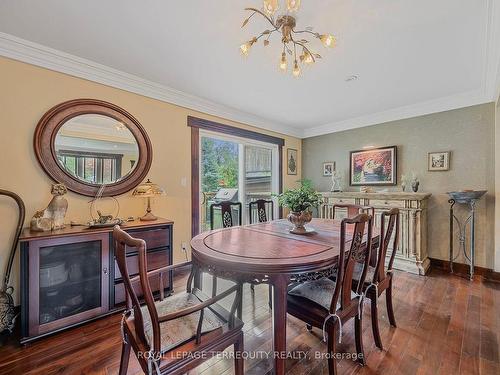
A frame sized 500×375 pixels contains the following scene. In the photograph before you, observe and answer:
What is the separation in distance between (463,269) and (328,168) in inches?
99.2

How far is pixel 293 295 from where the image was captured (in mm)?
1597

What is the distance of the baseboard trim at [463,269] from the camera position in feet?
9.79

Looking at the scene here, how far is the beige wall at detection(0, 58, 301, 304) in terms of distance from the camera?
6.70 ft

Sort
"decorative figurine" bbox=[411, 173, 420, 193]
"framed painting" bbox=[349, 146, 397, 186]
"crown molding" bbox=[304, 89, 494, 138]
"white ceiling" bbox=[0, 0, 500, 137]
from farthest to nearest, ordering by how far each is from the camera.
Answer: "framed painting" bbox=[349, 146, 397, 186]
"decorative figurine" bbox=[411, 173, 420, 193]
"crown molding" bbox=[304, 89, 494, 138]
"white ceiling" bbox=[0, 0, 500, 137]

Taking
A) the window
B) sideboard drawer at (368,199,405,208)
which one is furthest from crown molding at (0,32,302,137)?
sideboard drawer at (368,199,405,208)

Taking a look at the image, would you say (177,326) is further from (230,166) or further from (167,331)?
(230,166)

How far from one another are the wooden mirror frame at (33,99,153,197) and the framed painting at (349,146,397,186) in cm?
342

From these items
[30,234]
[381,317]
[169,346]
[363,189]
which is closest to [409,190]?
[363,189]

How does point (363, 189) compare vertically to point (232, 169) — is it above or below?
below

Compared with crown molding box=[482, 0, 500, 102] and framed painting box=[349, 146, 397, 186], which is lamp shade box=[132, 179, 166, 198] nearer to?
crown molding box=[482, 0, 500, 102]

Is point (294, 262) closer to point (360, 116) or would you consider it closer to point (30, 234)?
point (30, 234)

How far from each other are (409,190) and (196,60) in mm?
3531

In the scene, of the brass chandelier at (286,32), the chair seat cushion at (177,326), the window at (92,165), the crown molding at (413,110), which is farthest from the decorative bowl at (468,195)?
the window at (92,165)

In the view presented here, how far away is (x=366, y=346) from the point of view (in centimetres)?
178
